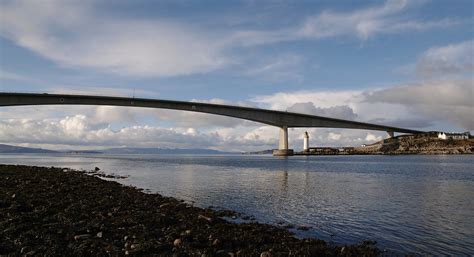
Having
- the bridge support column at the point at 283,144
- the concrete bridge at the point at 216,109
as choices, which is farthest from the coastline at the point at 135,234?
the bridge support column at the point at 283,144

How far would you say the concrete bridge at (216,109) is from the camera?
271 feet

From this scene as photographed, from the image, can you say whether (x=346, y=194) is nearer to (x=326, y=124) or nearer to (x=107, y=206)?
(x=107, y=206)

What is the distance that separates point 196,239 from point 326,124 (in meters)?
118

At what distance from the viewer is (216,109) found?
347ft

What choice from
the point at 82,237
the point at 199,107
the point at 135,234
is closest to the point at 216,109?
the point at 199,107

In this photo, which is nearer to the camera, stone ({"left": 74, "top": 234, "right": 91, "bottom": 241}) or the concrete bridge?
stone ({"left": 74, "top": 234, "right": 91, "bottom": 241})

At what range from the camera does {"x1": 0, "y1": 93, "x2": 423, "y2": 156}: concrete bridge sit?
271 feet

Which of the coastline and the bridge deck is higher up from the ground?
the bridge deck

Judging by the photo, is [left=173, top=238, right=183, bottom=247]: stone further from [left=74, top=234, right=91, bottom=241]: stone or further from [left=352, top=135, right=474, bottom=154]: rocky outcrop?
[left=352, top=135, right=474, bottom=154]: rocky outcrop

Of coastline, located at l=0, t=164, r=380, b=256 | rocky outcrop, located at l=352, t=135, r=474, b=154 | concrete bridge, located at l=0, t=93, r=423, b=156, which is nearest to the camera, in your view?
coastline, located at l=0, t=164, r=380, b=256

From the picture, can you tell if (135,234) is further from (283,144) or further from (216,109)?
(283,144)

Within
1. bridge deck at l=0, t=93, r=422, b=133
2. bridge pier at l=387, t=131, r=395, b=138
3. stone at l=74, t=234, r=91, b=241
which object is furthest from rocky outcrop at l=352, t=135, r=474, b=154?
stone at l=74, t=234, r=91, b=241

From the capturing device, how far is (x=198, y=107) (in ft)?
339

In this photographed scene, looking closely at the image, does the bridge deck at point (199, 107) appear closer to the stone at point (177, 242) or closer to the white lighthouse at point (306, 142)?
the white lighthouse at point (306, 142)
